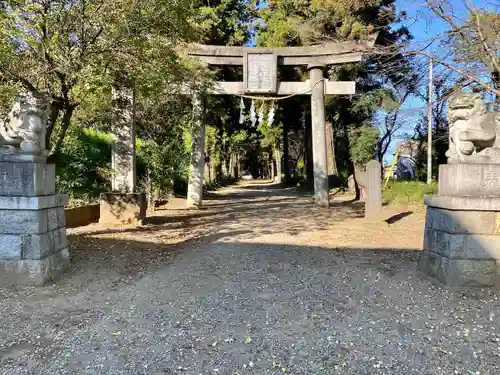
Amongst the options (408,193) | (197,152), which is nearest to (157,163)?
(197,152)

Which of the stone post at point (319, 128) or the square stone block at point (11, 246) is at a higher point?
the stone post at point (319, 128)

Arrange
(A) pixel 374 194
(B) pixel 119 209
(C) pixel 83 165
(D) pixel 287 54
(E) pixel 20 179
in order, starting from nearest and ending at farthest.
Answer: (E) pixel 20 179, (B) pixel 119 209, (A) pixel 374 194, (C) pixel 83 165, (D) pixel 287 54

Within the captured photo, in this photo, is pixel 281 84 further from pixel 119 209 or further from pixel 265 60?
pixel 119 209

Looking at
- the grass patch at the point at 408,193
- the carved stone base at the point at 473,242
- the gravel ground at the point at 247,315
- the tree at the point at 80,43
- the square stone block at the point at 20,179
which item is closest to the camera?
the gravel ground at the point at 247,315

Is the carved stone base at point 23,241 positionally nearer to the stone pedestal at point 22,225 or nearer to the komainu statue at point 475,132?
the stone pedestal at point 22,225

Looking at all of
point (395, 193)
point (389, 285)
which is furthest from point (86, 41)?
point (395, 193)

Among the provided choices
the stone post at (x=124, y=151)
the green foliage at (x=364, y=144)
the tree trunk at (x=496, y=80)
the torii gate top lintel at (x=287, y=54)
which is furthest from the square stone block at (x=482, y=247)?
the green foliage at (x=364, y=144)

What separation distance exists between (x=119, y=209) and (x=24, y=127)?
4162 millimetres

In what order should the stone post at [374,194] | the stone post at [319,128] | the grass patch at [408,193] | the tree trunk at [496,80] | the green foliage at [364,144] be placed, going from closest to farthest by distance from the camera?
the tree trunk at [496,80]
the stone post at [374,194]
the grass patch at [408,193]
the stone post at [319,128]
the green foliage at [364,144]

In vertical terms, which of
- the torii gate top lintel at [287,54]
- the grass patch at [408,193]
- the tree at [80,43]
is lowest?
the grass patch at [408,193]

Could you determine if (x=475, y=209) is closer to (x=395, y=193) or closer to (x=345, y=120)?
(x=395, y=193)

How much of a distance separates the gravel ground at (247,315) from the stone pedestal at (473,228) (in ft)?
0.67

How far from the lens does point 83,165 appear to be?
33.1 feet

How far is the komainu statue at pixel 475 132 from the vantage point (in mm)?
4426
